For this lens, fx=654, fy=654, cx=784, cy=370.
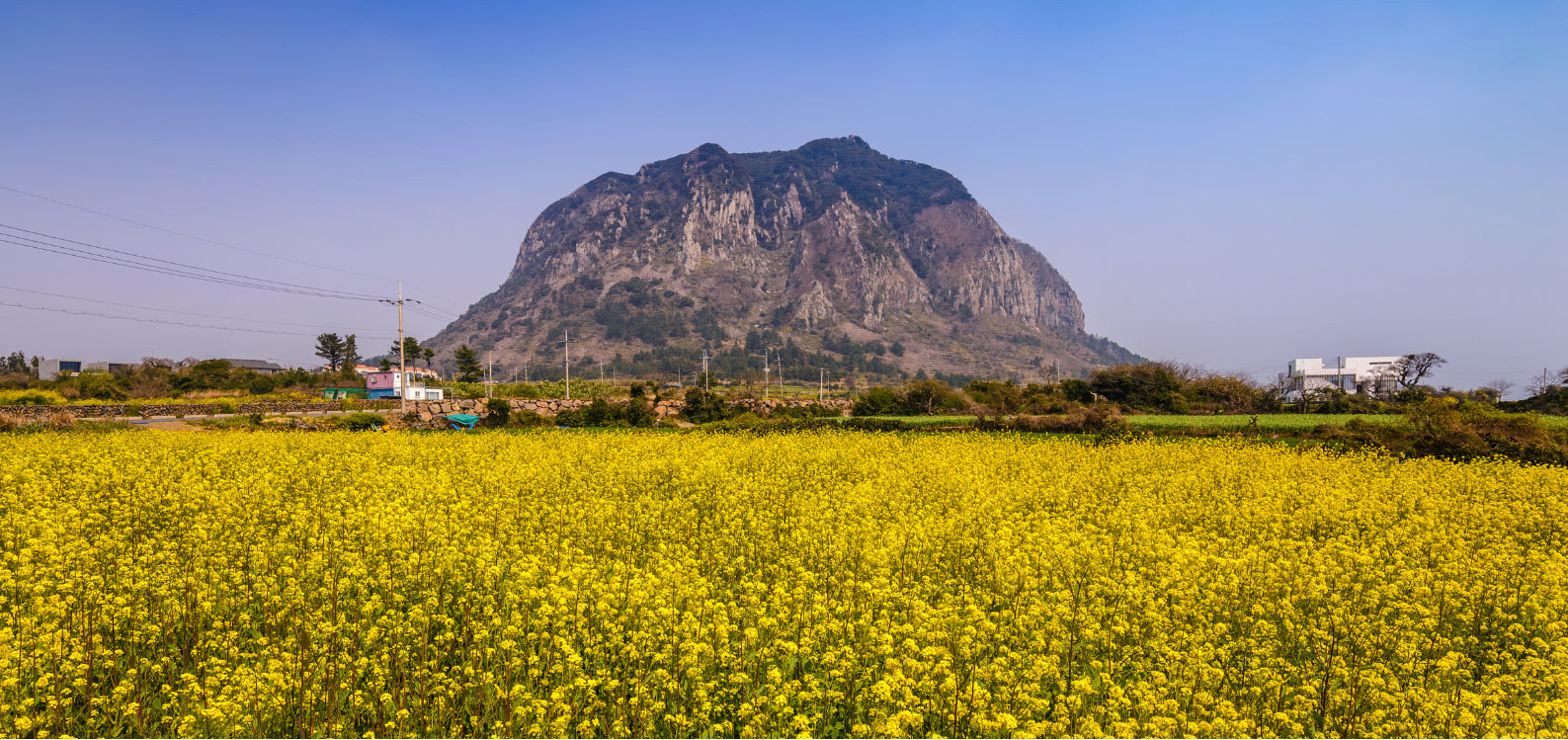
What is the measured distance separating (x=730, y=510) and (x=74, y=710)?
7.59 m

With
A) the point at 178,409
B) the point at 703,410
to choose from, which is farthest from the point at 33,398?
the point at 703,410

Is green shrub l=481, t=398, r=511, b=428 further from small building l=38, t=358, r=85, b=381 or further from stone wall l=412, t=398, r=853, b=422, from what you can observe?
small building l=38, t=358, r=85, b=381

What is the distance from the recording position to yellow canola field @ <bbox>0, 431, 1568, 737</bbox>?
5184 millimetres

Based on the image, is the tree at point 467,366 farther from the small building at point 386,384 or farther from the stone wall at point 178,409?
the stone wall at point 178,409

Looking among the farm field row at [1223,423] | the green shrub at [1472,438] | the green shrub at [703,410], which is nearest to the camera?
the green shrub at [1472,438]

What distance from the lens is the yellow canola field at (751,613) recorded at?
5184 millimetres

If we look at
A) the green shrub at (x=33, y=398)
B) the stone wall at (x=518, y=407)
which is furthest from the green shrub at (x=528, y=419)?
the green shrub at (x=33, y=398)

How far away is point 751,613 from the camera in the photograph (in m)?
6.77

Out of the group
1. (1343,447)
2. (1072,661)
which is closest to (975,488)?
(1072,661)

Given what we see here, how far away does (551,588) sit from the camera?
6402 mm

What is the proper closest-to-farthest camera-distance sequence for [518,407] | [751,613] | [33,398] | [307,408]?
[751,613] < [518,407] < [33,398] < [307,408]

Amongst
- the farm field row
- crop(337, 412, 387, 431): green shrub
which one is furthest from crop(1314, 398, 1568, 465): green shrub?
crop(337, 412, 387, 431): green shrub

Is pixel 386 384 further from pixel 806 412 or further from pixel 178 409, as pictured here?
pixel 806 412

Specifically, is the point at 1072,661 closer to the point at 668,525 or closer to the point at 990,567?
the point at 990,567
